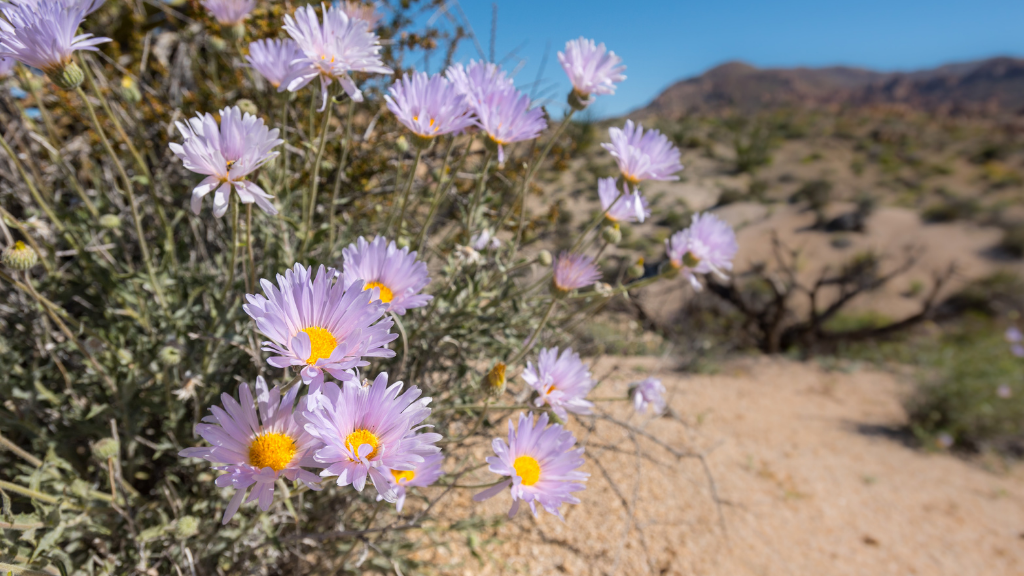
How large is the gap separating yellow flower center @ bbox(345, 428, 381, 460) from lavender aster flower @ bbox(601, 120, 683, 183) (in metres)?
0.99

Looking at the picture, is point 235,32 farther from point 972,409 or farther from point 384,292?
point 972,409

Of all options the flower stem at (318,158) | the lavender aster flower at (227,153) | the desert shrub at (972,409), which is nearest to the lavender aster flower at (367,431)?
the lavender aster flower at (227,153)

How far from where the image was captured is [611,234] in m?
1.59

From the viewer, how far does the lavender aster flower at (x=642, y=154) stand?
1441mm

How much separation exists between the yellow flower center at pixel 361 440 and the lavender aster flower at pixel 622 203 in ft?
3.16

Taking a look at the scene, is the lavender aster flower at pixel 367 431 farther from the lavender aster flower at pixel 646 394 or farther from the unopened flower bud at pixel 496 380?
the lavender aster flower at pixel 646 394

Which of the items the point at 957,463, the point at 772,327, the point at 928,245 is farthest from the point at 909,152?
the point at 957,463

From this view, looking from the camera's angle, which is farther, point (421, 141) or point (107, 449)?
point (421, 141)

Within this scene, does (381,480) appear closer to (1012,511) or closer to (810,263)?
(1012,511)

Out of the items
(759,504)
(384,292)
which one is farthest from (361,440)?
(759,504)

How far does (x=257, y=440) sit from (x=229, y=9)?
1.36m

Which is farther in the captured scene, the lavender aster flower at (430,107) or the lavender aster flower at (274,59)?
the lavender aster flower at (274,59)

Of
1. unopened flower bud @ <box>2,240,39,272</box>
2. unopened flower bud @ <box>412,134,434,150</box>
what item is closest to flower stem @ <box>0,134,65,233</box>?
unopened flower bud @ <box>2,240,39,272</box>

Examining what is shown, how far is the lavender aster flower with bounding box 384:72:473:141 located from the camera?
4.19 ft
